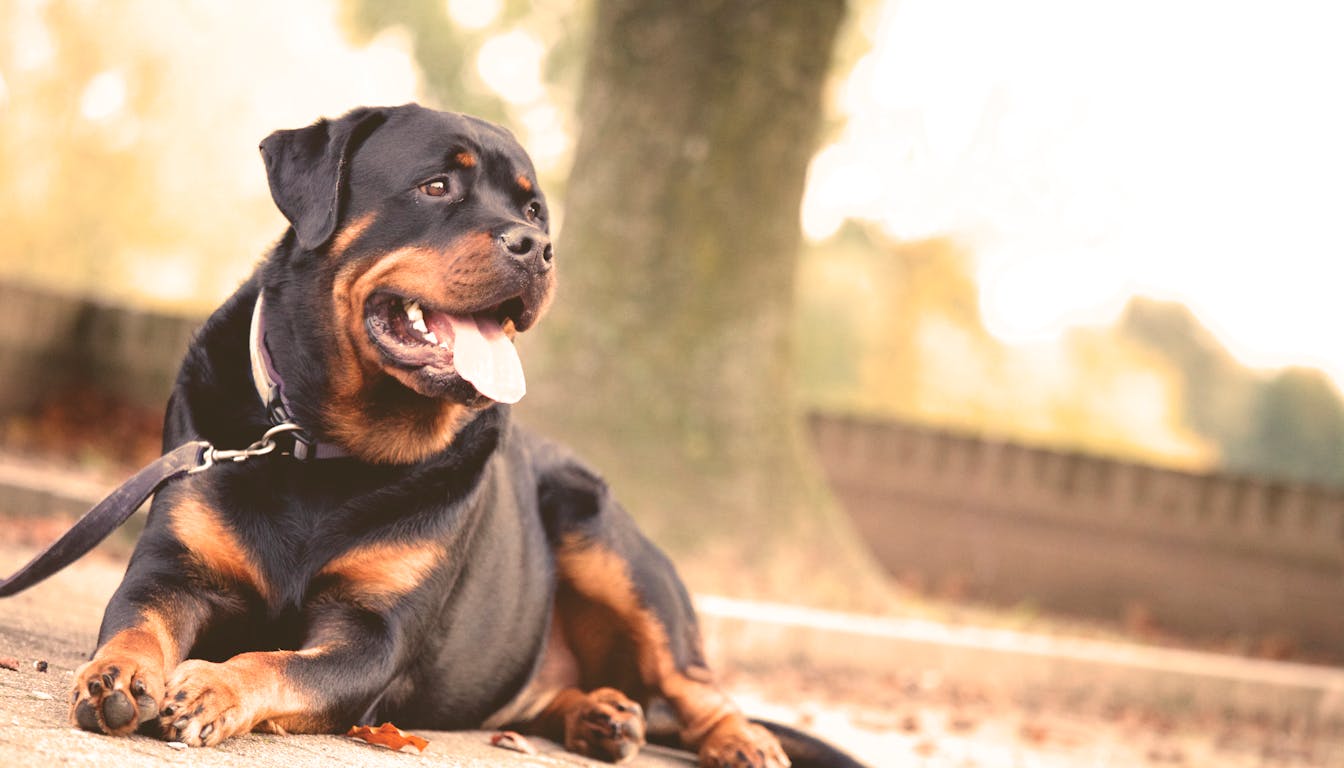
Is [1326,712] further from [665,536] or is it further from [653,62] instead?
[653,62]

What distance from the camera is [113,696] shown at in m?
2.84

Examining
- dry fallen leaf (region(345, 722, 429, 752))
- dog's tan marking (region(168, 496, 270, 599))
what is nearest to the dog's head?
dog's tan marking (region(168, 496, 270, 599))

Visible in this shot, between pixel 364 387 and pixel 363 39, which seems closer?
pixel 364 387

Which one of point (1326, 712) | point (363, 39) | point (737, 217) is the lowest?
point (1326, 712)

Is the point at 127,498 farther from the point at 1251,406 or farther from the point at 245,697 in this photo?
the point at 1251,406

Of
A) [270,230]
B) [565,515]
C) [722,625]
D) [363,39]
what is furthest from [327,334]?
[270,230]

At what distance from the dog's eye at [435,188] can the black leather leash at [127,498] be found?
693 mm

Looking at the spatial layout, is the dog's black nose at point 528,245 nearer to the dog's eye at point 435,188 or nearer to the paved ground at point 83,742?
the dog's eye at point 435,188

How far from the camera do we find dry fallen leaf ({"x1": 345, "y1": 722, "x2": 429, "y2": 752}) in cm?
354

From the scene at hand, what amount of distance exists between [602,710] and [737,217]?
4.61 meters

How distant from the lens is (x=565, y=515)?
4496mm

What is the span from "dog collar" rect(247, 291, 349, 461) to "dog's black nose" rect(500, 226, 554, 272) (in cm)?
66

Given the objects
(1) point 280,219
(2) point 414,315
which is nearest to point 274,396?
(2) point 414,315

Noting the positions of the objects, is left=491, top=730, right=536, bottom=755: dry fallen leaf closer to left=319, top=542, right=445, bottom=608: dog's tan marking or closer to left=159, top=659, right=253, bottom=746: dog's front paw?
left=319, top=542, right=445, bottom=608: dog's tan marking
